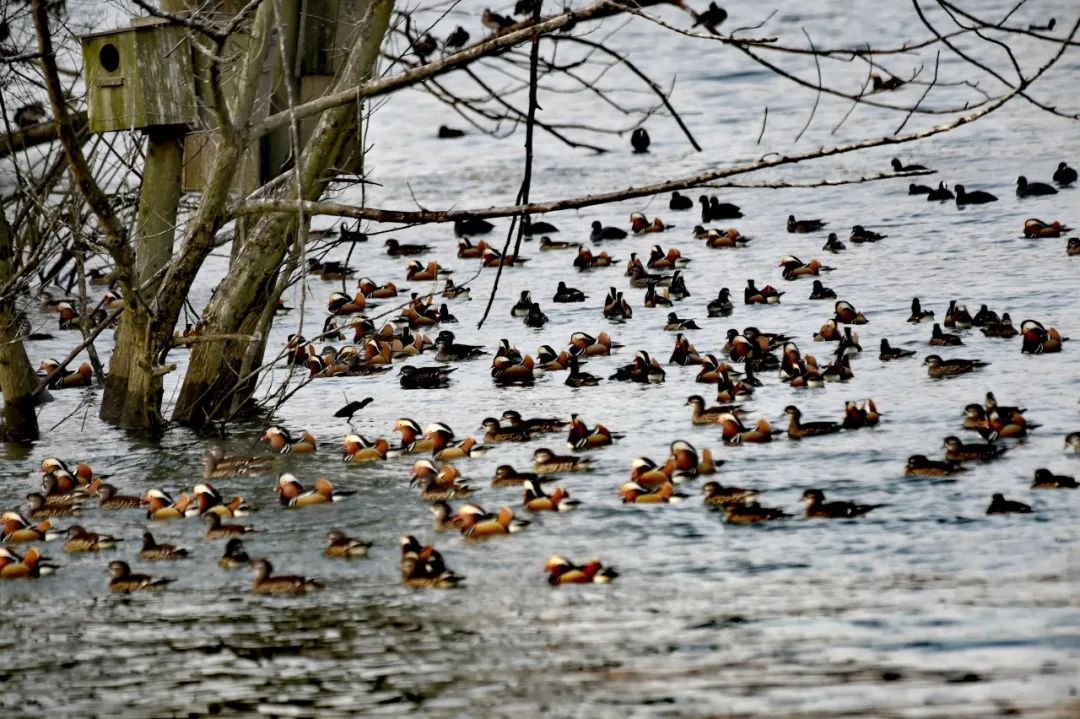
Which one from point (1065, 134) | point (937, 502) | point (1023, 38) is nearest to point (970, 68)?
point (1023, 38)

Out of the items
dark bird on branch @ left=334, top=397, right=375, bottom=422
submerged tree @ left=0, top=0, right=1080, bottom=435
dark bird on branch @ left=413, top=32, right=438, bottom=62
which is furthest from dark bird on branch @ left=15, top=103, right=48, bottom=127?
dark bird on branch @ left=334, top=397, right=375, bottom=422

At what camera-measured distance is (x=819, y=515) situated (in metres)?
10.7

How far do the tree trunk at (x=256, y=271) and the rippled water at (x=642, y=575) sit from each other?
1.70 ft

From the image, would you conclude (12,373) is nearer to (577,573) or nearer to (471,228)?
(577,573)

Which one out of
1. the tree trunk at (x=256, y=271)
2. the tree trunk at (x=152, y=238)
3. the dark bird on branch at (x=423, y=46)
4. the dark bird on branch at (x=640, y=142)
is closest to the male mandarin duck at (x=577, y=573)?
the tree trunk at (x=256, y=271)

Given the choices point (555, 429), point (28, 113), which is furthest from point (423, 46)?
point (28, 113)

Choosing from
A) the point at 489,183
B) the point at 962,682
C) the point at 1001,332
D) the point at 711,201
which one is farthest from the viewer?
the point at 489,183

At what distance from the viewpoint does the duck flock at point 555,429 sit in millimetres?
10875

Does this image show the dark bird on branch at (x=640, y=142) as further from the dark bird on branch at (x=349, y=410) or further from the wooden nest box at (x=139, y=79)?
the wooden nest box at (x=139, y=79)

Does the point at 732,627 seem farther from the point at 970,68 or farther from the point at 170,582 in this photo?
the point at 970,68

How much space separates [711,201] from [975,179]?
403cm

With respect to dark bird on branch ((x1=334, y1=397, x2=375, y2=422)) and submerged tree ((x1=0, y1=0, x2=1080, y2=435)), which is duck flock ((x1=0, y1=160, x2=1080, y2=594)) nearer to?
dark bird on branch ((x1=334, y1=397, x2=375, y2=422))

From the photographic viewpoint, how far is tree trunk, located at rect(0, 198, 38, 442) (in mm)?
14148

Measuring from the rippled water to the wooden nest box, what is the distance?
8.85 feet
